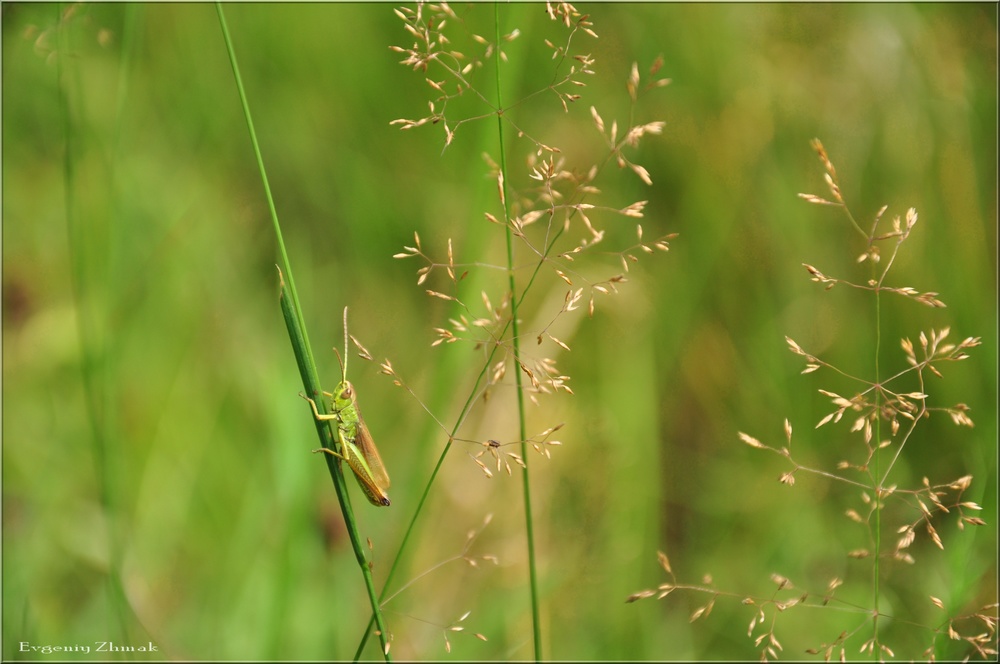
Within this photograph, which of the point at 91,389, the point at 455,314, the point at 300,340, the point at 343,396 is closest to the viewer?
the point at 300,340

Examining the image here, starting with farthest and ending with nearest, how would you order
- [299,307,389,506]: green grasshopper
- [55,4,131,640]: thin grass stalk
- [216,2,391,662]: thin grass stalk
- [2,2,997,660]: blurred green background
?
[2,2,997,660]: blurred green background < [55,4,131,640]: thin grass stalk < [299,307,389,506]: green grasshopper < [216,2,391,662]: thin grass stalk

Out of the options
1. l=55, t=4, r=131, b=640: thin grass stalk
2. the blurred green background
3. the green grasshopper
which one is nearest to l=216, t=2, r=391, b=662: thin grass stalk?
the green grasshopper

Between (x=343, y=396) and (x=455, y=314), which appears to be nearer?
(x=343, y=396)

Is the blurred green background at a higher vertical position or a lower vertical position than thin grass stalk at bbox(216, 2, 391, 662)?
lower

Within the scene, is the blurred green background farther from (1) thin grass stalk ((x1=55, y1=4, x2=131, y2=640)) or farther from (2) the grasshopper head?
(2) the grasshopper head

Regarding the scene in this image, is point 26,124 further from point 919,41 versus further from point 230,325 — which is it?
point 919,41

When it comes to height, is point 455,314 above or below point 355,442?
below

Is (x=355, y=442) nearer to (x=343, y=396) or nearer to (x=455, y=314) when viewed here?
(x=343, y=396)

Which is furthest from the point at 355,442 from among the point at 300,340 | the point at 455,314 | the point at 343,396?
the point at 455,314

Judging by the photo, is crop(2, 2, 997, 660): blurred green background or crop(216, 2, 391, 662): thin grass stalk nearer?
crop(216, 2, 391, 662): thin grass stalk
